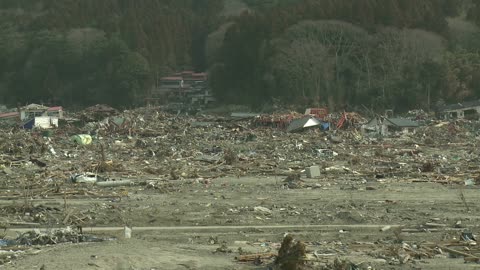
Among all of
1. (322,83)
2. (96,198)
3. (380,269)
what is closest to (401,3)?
(322,83)

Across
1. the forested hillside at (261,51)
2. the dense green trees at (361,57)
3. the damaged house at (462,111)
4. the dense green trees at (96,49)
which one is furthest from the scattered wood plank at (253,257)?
the dense green trees at (96,49)

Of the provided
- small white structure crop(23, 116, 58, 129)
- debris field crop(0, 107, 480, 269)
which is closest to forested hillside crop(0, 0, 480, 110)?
small white structure crop(23, 116, 58, 129)

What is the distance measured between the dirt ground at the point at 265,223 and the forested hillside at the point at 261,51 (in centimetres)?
3462

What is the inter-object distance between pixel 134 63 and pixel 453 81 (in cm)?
2770

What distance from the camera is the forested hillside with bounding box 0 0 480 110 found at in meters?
53.5

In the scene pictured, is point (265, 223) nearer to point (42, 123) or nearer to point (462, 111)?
point (462, 111)

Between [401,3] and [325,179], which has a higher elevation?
[401,3]

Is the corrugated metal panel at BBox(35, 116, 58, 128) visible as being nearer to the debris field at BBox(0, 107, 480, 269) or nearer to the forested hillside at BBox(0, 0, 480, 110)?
the debris field at BBox(0, 107, 480, 269)

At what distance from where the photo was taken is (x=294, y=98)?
185 ft

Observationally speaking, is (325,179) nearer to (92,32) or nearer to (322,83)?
A: (322,83)

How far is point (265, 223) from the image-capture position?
1357 centimetres

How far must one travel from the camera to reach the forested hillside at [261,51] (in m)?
53.5

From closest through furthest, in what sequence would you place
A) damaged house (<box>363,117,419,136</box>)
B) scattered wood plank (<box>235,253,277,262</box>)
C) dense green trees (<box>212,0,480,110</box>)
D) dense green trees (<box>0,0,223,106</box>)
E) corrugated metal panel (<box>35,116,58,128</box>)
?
1. scattered wood plank (<box>235,253,277,262</box>)
2. damaged house (<box>363,117,419,136</box>)
3. corrugated metal panel (<box>35,116,58,128</box>)
4. dense green trees (<box>212,0,480,110</box>)
5. dense green trees (<box>0,0,223,106</box>)

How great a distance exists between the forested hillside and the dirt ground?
114 ft
